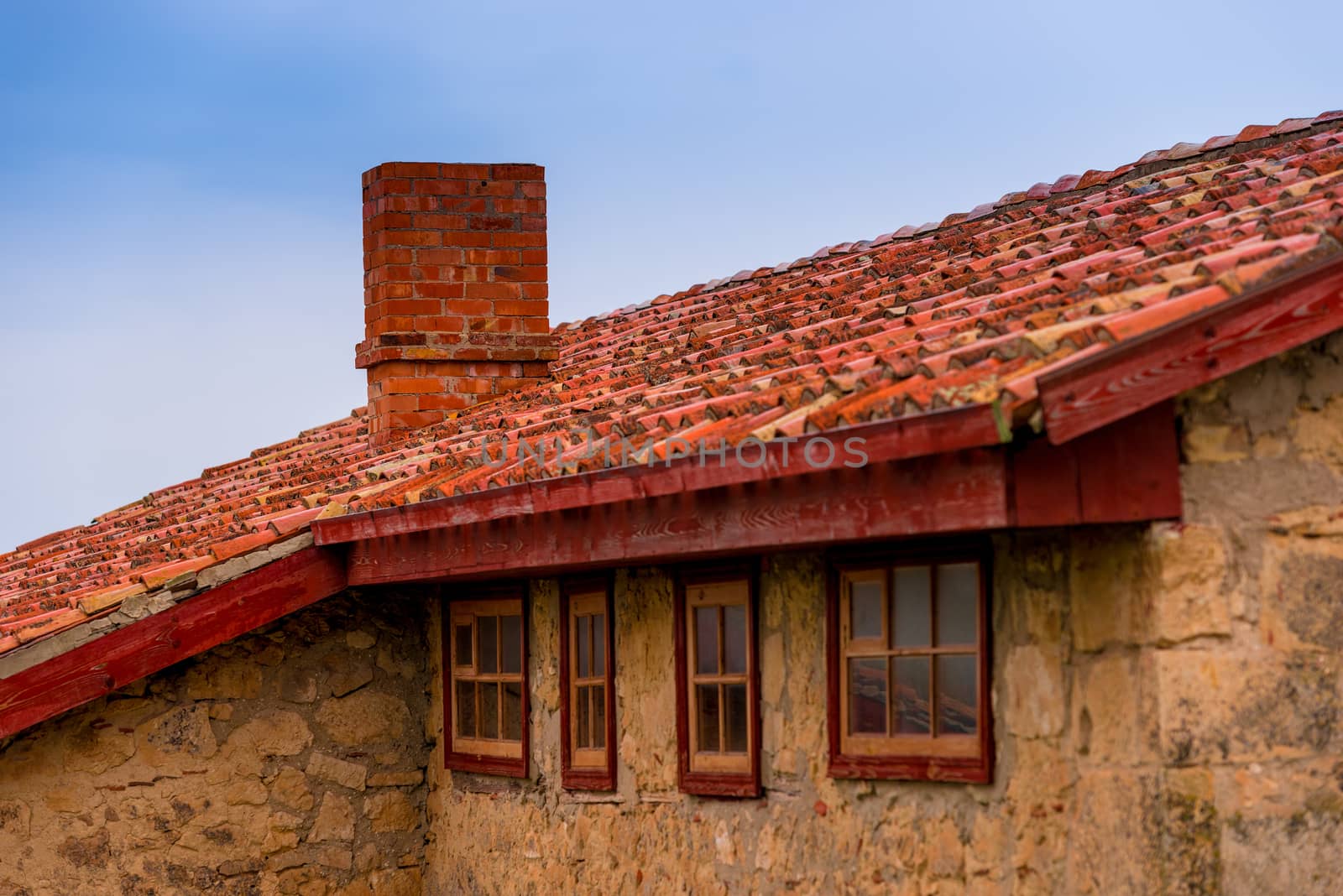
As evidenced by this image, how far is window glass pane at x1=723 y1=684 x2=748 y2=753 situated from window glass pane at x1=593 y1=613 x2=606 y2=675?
36.9 inches

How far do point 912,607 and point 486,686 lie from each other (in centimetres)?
319

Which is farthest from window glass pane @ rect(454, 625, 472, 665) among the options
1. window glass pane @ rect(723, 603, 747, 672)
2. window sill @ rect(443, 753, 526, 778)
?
window glass pane @ rect(723, 603, 747, 672)

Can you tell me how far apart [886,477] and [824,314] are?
11.1 ft

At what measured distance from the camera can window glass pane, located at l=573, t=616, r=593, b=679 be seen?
7.42 metres

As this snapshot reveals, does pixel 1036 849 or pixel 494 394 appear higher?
pixel 494 394

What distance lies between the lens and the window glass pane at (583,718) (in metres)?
7.40

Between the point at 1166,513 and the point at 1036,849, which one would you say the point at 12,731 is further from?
the point at 1166,513

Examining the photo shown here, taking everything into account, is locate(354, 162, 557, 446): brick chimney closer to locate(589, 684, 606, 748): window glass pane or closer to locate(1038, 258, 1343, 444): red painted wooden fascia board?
locate(589, 684, 606, 748): window glass pane

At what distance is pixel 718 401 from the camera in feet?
21.1

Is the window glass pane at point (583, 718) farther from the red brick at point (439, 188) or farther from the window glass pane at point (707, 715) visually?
the red brick at point (439, 188)

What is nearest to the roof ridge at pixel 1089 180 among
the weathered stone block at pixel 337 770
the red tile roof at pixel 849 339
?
the red tile roof at pixel 849 339

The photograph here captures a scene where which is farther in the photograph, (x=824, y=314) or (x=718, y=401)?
(x=824, y=314)

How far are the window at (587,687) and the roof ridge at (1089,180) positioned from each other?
380 centimetres

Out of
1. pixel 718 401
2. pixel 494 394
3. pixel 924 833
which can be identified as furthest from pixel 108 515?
pixel 924 833
